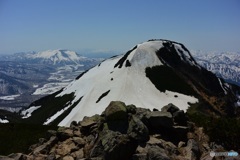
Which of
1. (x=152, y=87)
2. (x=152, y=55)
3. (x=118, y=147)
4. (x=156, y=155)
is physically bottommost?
(x=152, y=87)

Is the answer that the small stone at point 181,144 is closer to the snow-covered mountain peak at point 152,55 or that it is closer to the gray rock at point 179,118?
the gray rock at point 179,118

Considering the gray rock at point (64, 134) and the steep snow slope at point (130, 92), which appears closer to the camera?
the gray rock at point (64, 134)

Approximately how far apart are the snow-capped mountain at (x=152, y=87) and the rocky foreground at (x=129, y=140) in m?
63.4

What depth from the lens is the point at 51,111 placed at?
Result: 142m

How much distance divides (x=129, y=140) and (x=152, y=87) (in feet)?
305

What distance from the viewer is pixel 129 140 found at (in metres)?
23.7

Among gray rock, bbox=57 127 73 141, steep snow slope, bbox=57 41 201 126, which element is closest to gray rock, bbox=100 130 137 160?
gray rock, bbox=57 127 73 141

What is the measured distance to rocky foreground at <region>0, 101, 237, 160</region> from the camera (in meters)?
23.4

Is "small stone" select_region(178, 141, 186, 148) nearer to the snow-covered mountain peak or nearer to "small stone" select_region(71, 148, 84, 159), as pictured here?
"small stone" select_region(71, 148, 84, 159)

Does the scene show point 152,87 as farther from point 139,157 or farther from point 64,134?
point 139,157

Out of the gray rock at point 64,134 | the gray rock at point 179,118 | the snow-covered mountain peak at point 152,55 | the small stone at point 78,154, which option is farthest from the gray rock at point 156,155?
the snow-covered mountain peak at point 152,55

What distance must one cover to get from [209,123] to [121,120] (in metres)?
9.89

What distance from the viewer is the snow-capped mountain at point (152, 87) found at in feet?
341

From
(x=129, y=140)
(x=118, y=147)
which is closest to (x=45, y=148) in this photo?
(x=118, y=147)
